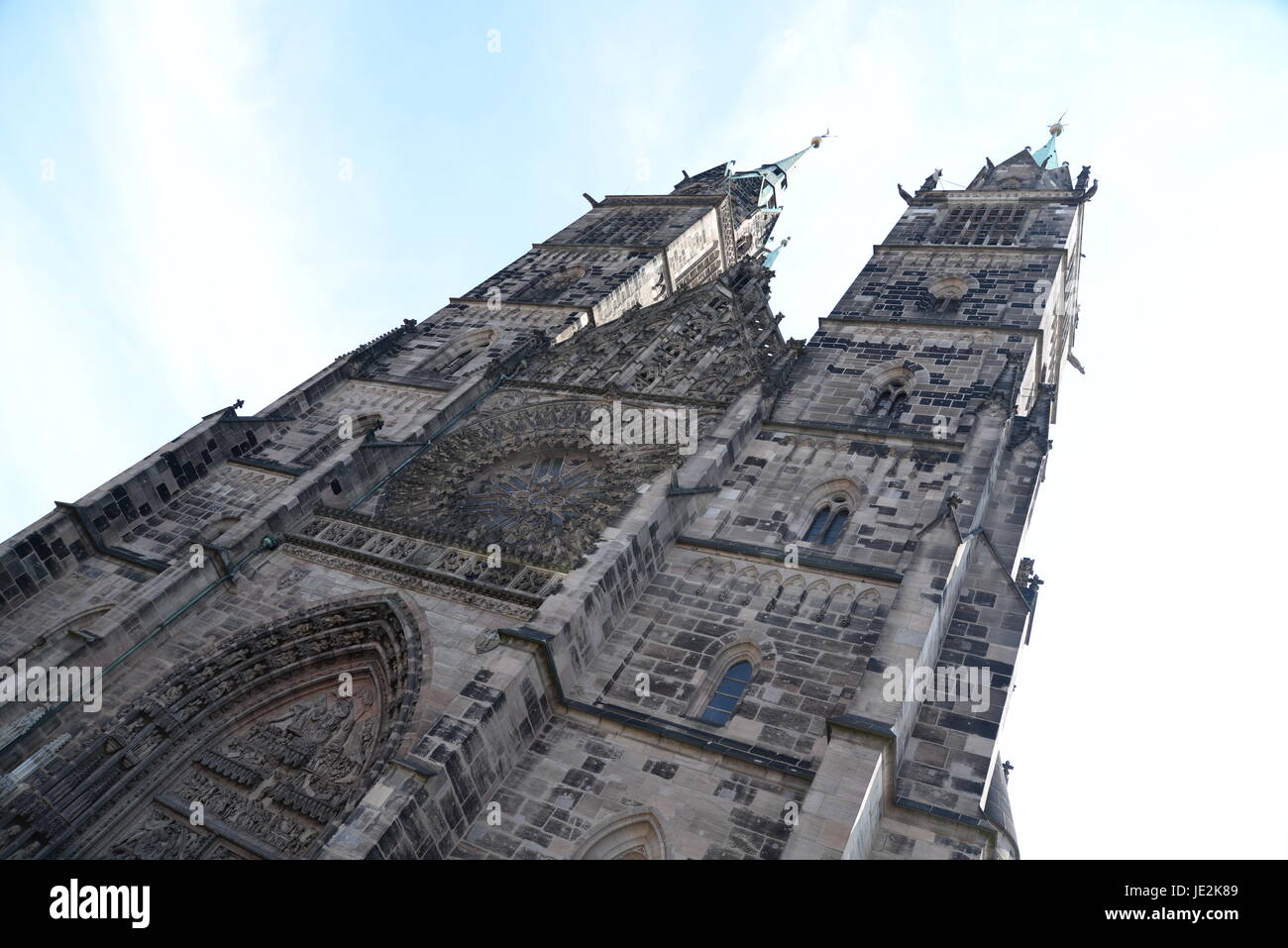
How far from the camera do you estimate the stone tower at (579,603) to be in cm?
1149

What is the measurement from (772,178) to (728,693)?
33.5m

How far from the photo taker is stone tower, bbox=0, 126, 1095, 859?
1149 cm

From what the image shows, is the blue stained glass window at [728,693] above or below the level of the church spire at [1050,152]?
below

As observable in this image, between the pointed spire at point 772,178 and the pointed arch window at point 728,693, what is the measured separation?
1174 inches

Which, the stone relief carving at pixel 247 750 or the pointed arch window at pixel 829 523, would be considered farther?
the pointed arch window at pixel 829 523

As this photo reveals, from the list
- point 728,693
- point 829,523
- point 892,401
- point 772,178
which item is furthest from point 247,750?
point 772,178

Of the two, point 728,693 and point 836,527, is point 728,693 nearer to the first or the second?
point 728,693

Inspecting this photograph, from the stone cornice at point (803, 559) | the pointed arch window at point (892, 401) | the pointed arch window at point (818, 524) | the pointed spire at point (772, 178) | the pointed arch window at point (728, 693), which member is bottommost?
the pointed arch window at point (728, 693)

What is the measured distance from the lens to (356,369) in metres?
24.4

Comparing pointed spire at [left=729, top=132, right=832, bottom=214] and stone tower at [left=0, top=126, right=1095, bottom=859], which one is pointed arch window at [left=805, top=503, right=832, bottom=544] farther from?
pointed spire at [left=729, top=132, right=832, bottom=214]

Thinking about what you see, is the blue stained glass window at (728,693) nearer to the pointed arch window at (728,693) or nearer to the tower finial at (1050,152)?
the pointed arch window at (728,693)

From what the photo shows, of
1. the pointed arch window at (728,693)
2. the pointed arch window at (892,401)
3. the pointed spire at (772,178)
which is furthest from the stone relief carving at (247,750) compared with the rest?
the pointed spire at (772,178)

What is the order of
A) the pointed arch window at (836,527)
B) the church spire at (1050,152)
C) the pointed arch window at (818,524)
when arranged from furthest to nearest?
the church spire at (1050,152) → the pointed arch window at (818,524) → the pointed arch window at (836,527)
